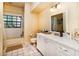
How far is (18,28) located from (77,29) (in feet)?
3.43

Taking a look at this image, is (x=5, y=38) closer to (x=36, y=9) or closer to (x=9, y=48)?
(x=9, y=48)

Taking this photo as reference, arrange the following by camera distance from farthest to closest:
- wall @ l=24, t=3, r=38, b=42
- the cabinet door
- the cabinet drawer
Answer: wall @ l=24, t=3, r=38, b=42, the cabinet door, the cabinet drawer

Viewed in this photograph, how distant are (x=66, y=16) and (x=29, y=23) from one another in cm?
72

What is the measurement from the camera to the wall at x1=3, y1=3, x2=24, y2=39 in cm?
176

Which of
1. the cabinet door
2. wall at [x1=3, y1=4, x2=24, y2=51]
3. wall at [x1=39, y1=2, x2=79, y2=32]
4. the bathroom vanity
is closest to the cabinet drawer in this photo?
the bathroom vanity

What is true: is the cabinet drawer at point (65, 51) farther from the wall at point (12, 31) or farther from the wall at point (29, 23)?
the wall at point (12, 31)

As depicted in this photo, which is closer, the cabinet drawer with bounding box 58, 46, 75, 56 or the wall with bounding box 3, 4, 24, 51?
the cabinet drawer with bounding box 58, 46, 75, 56

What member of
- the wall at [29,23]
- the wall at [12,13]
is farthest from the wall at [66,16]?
the wall at [12,13]

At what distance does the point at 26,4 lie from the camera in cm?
183

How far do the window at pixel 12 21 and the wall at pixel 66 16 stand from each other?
41 cm

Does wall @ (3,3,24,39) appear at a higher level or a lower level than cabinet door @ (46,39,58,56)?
higher

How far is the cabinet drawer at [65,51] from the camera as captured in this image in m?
1.35

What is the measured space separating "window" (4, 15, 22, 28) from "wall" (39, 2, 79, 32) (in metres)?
0.41

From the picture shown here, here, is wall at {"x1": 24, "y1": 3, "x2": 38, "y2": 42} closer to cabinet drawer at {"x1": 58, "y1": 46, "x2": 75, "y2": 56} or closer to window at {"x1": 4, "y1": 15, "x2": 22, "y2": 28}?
window at {"x1": 4, "y1": 15, "x2": 22, "y2": 28}
